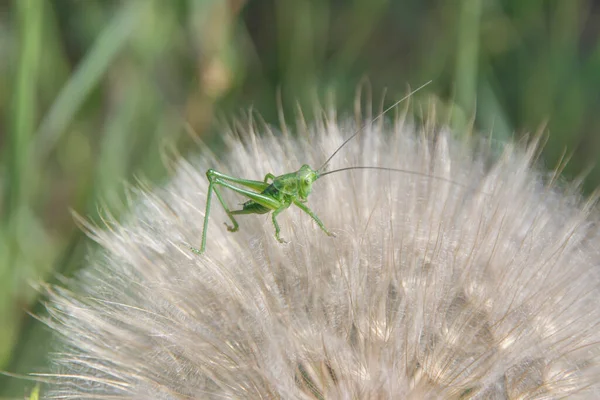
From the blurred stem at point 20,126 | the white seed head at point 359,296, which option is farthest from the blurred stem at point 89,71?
the white seed head at point 359,296

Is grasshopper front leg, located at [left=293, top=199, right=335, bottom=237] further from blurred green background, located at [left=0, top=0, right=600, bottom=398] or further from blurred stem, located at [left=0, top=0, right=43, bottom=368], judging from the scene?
blurred stem, located at [left=0, top=0, right=43, bottom=368]

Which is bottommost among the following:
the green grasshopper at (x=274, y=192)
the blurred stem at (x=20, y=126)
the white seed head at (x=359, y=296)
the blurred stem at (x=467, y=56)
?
the white seed head at (x=359, y=296)

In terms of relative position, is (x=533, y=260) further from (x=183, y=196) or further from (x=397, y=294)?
(x=183, y=196)

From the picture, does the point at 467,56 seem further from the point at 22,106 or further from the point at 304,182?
the point at 22,106

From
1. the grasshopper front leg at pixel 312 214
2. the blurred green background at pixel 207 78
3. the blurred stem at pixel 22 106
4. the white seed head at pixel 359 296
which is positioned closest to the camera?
the white seed head at pixel 359 296

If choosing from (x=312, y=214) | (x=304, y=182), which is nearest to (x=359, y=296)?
(x=312, y=214)

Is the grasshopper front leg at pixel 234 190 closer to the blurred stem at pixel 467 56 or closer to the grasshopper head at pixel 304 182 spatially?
the grasshopper head at pixel 304 182

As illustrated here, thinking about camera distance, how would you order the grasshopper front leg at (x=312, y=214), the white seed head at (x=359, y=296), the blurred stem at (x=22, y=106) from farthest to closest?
the blurred stem at (x=22, y=106), the grasshopper front leg at (x=312, y=214), the white seed head at (x=359, y=296)
